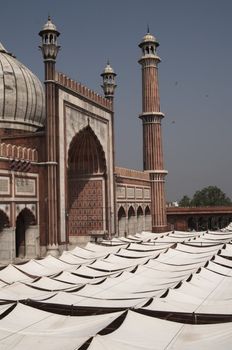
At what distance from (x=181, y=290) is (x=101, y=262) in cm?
525

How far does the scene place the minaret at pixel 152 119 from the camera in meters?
35.0

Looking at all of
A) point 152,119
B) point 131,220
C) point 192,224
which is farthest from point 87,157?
point 192,224

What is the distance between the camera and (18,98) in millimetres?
26047

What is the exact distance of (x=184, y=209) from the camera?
41.8 m

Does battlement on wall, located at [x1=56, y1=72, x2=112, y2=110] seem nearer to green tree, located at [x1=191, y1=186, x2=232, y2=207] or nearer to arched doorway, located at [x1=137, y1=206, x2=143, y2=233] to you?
arched doorway, located at [x1=137, y1=206, x2=143, y2=233]

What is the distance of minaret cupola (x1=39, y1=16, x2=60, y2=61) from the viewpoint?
2134 centimetres

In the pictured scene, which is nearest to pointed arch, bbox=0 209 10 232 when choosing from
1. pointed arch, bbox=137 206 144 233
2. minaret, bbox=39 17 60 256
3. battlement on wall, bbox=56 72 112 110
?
minaret, bbox=39 17 60 256

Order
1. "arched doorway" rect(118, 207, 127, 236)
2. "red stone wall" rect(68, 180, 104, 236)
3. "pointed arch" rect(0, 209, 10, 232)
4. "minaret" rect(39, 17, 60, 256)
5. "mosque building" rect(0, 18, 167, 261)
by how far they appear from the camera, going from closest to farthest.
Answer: "pointed arch" rect(0, 209, 10, 232), "mosque building" rect(0, 18, 167, 261), "minaret" rect(39, 17, 60, 256), "red stone wall" rect(68, 180, 104, 236), "arched doorway" rect(118, 207, 127, 236)

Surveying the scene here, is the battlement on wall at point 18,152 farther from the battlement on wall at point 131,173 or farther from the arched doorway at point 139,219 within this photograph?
the arched doorway at point 139,219

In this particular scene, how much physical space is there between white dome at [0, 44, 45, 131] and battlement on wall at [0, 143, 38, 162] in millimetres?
5252

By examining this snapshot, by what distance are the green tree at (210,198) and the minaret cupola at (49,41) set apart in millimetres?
46067

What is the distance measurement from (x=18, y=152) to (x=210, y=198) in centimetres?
4809

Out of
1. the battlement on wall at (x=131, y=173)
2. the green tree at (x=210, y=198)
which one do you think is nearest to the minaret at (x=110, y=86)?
the battlement on wall at (x=131, y=173)

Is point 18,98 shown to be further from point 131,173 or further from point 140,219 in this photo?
point 140,219
